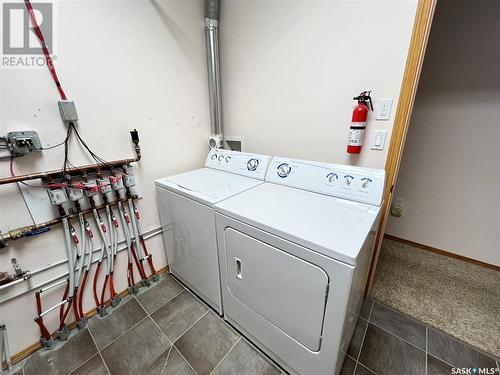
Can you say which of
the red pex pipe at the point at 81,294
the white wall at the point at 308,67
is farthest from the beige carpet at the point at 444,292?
the red pex pipe at the point at 81,294

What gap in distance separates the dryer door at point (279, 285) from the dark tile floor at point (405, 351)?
0.54 meters

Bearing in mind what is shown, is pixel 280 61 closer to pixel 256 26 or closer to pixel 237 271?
pixel 256 26

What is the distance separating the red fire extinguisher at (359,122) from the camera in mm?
1309

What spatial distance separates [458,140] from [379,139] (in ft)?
4.27

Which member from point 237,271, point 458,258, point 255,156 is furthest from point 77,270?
point 458,258

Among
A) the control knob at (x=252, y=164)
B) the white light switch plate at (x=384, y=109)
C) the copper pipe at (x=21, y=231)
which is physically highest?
the white light switch plate at (x=384, y=109)

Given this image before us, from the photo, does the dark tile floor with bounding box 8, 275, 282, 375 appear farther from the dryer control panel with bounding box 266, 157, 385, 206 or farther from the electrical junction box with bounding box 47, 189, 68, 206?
the dryer control panel with bounding box 266, 157, 385, 206

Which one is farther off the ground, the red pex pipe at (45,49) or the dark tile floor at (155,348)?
the red pex pipe at (45,49)

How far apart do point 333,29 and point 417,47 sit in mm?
514

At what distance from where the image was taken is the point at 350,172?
4.29 feet

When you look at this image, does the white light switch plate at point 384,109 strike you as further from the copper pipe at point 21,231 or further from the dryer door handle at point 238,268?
the copper pipe at point 21,231

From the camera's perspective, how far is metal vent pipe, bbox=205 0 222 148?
1.77 meters

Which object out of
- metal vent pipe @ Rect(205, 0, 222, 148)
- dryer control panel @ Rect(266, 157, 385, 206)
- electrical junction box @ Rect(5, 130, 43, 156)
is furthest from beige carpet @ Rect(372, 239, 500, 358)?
electrical junction box @ Rect(5, 130, 43, 156)

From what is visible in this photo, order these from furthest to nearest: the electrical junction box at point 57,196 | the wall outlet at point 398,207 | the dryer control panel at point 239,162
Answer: the wall outlet at point 398,207 < the dryer control panel at point 239,162 < the electrical junction box at point 57,196
